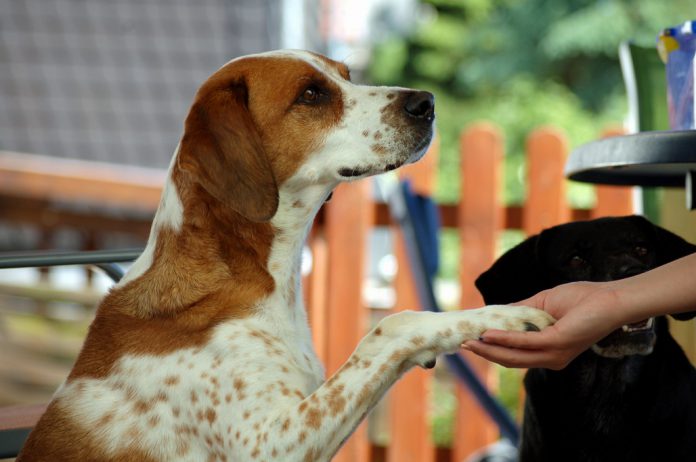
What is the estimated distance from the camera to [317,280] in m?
4.26

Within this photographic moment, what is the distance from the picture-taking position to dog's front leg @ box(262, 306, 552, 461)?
1644mm

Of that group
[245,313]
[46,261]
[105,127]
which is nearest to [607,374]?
[245,313]

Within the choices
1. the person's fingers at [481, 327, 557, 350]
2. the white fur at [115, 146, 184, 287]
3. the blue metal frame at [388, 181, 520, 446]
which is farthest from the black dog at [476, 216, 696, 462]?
the blue metal frame at [388, 181, 520, 446]

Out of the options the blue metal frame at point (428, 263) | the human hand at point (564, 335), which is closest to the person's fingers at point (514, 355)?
the human hand at point (564, 335)

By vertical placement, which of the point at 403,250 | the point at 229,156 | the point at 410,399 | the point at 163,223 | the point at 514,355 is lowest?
the point at 410,399

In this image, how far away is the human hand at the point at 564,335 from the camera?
1604 mm

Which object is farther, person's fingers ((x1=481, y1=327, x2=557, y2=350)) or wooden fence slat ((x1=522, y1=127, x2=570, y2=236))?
wooden fence slat ((x1=522, y1=127, x2=570, y2=236))

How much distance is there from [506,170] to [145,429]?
14.1m

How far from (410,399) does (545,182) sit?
1194 millimetres

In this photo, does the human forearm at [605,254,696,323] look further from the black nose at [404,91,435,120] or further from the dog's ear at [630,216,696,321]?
the black nose at [404,91,435,120]

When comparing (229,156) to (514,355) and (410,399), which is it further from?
(410,399)

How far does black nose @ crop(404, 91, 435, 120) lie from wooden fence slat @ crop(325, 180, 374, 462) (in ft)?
6.79

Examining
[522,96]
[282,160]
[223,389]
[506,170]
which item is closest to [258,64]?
[282,160]

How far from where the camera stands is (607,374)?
6.86 feet
